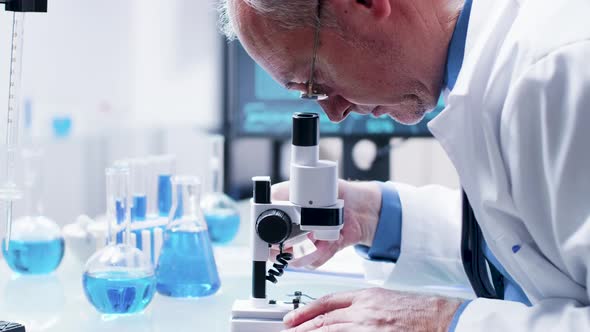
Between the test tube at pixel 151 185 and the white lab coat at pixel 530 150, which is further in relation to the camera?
the test tube at pixel 151 185

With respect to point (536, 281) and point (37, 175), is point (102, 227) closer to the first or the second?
point (37, 175)

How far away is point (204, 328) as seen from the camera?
1.27m

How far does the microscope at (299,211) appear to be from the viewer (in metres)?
1.14

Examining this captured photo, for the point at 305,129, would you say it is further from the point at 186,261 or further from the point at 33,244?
the point at 33,244

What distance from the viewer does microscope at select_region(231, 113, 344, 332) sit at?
3.74ft

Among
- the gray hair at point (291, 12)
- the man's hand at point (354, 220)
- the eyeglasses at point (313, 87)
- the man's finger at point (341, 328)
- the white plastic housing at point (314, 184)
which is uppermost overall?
the gray hair at point (291, 12)

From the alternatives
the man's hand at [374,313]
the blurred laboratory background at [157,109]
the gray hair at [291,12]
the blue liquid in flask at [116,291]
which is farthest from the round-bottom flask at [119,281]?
the blurred laboratory background at [157,109]

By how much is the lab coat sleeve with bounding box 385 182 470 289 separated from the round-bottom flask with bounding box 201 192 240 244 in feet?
1.62

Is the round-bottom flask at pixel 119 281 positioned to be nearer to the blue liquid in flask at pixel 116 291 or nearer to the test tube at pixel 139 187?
the blue liquid in flask at pixel 116 291

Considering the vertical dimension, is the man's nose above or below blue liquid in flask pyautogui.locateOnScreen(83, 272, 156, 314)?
above

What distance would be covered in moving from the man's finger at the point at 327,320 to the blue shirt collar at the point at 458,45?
0.43 m

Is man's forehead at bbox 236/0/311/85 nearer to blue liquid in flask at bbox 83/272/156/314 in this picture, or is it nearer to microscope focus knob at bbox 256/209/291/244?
microscope focus knob at bbox 256/209/291/244

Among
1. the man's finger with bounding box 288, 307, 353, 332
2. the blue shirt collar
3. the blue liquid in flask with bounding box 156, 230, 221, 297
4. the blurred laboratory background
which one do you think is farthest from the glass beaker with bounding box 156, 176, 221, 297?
the blurred laboratory background

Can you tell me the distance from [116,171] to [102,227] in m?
0.28
